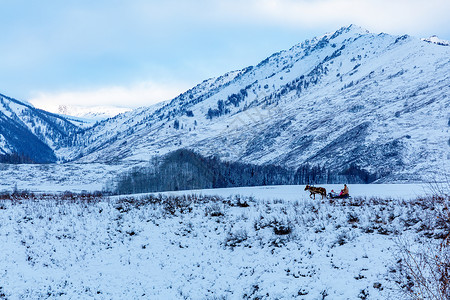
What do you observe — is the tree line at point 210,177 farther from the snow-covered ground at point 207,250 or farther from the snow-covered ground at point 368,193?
the snow-covered ground at point 207,250

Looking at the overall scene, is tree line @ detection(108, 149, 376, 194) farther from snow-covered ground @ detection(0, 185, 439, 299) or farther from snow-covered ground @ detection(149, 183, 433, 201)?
snow-covered ground @ detection(0, 185, 439, 299)

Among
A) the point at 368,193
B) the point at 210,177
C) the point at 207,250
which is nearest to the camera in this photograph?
the point at 207,250

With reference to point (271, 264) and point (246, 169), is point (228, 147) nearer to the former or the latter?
point (246, 169)

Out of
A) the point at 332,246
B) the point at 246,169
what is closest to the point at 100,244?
the point at 332,246

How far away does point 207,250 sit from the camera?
17.7 m

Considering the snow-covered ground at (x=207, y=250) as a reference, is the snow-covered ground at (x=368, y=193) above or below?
above

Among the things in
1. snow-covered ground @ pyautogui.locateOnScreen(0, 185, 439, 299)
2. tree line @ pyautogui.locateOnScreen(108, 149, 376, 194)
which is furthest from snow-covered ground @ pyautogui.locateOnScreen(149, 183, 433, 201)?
tree line @ pyautogui.locateOnScreen(108, 149, 376, 194)

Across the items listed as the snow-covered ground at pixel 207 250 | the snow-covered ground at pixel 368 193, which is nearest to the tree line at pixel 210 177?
the snow-covered ground at pixel 368 193

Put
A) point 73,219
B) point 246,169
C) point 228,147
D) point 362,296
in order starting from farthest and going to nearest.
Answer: point 228,147, point 246,169, point 73,219, point 362,296

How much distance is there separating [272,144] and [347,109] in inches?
1998

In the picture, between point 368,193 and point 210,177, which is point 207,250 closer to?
point 368,193

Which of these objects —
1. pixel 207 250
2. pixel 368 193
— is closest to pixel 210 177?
pixel 368 193

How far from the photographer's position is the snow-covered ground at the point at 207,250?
1314 centimetres

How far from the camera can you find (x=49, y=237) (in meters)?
17.9
